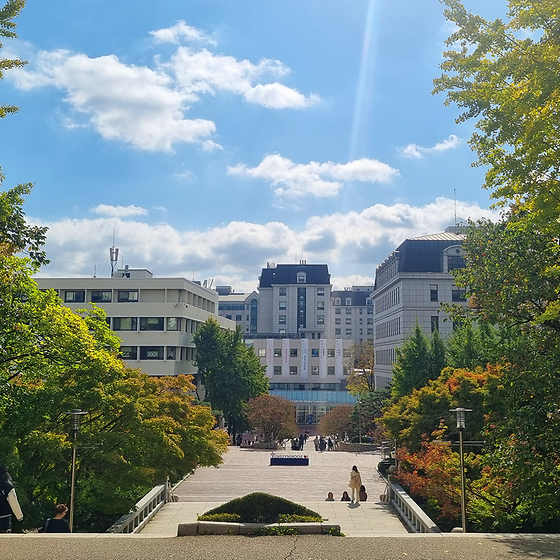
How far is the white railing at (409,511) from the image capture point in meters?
17.4

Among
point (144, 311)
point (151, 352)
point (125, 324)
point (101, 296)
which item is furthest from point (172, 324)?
point (101, 296)

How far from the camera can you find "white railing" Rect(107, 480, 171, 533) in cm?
1789

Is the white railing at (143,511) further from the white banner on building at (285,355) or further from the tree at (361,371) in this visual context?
the white banner on building at (285,355)

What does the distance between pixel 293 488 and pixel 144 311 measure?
32.2m

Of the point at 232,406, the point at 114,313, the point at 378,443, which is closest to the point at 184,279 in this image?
the point at 114,313

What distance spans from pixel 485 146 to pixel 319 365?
78.0 meters

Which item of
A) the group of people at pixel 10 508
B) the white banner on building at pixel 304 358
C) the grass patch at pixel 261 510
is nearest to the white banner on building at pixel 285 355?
the white banner on building at pixel 304 358

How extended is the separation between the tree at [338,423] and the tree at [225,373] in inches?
292

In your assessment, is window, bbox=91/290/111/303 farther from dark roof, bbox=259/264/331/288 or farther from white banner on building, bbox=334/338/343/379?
dark roof, bbox=259/264/331/288

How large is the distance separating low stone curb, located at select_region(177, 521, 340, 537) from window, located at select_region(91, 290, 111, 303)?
4746cm

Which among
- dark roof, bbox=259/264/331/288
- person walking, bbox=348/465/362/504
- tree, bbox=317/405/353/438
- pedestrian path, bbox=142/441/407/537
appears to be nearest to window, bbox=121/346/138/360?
pedestrian path, bbox=142/441/407/537

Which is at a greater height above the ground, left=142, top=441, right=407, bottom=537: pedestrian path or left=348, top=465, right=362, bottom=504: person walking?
left=348, top=465, right=362, bottom=504: person walking

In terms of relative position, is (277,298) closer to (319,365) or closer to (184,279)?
(319,365)

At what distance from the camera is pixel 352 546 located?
447 inches
